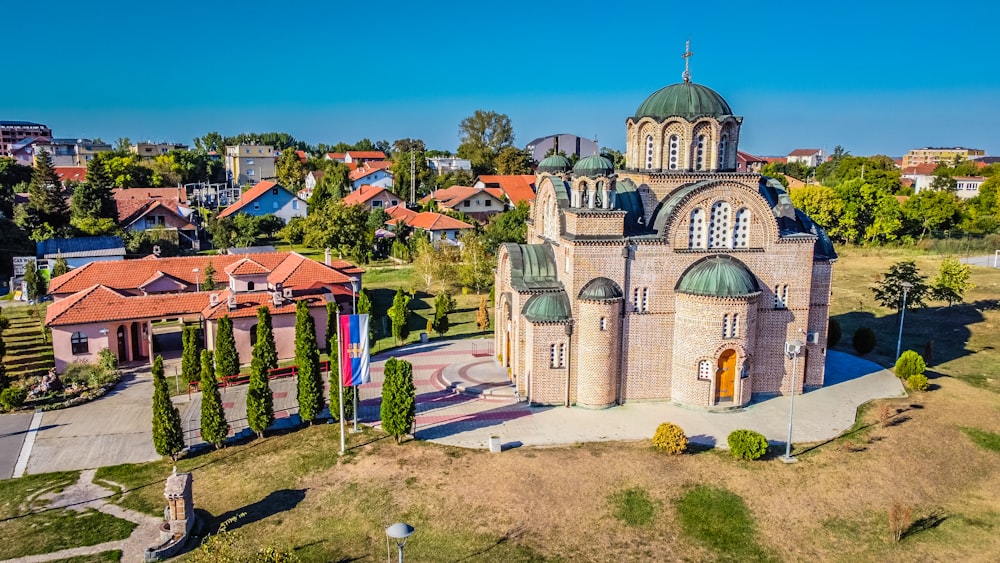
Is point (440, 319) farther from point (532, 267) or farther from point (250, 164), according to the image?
point (250, 164)

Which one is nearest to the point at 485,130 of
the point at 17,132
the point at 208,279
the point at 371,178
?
the point at 371,178

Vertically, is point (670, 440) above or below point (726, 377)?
below

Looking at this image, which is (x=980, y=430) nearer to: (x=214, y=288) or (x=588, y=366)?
(x=588, y=366)

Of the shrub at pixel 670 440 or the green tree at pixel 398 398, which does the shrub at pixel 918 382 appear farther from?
the green tree at pixel 398 398

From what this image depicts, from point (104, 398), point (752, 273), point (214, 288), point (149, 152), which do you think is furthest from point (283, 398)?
point (149, 152)

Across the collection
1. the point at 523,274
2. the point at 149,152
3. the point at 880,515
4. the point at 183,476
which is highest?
the point at 149,152

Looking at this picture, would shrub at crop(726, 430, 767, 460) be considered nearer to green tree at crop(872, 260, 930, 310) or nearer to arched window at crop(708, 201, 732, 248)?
arched window at crop(708, 201, 732, 248)

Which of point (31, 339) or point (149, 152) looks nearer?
point (31, 339)
